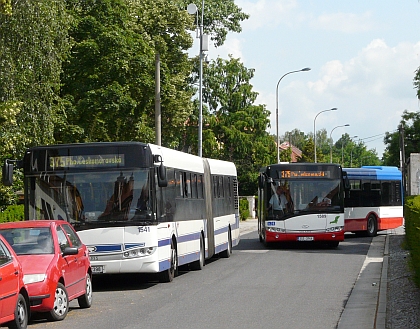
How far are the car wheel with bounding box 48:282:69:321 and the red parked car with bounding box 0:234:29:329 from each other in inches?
51.4

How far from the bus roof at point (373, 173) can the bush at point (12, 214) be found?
13.5 metres

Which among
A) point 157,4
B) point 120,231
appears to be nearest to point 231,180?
point 120,231

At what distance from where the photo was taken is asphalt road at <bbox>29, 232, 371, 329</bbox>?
12.6 meters

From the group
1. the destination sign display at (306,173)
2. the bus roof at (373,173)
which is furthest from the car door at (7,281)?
the bus roof at (373,173)

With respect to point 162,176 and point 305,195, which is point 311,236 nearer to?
point 305,195

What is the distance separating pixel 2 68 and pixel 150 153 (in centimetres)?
1416

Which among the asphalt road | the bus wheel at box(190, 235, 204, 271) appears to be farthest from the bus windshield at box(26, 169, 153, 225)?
the bus wheel at box(190, 235, 204, 271)

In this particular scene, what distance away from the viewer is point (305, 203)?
29.6 m

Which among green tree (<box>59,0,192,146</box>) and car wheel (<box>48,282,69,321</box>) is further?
green tree (<box>59,0,192,146</box>)

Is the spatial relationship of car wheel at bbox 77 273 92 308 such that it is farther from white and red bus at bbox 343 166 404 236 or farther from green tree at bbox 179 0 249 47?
green tree at bbox 179 0 249 47

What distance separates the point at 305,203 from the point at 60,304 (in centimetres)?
1737

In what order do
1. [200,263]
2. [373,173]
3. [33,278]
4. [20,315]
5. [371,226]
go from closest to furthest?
1. [20,315]
2. [33,278]
3. [200,263]
4. [371,226]
5. [373,173]

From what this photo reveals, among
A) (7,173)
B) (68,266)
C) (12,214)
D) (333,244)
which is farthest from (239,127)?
(68,266)

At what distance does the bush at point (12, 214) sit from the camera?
111 ft
